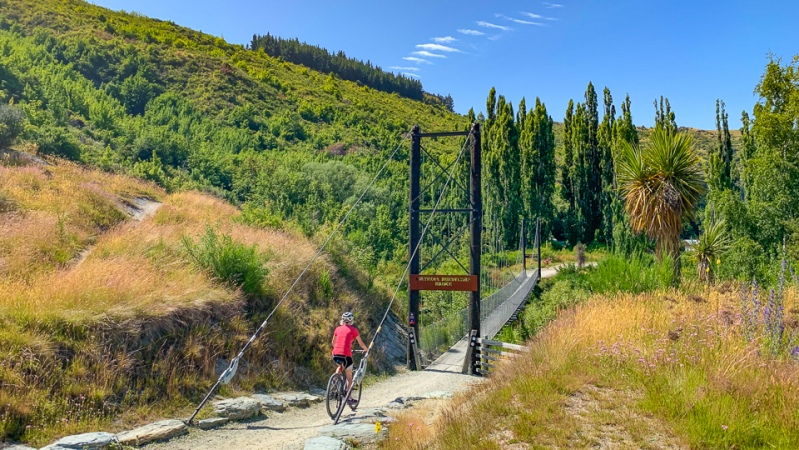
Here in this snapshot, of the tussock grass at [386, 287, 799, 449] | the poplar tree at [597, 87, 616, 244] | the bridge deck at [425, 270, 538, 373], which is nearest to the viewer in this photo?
the tussock grass at [386, 287, 799, 449]

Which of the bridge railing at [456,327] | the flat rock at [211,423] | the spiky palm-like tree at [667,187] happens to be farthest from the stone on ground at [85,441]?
the spiky palm-like tree at [667,187]

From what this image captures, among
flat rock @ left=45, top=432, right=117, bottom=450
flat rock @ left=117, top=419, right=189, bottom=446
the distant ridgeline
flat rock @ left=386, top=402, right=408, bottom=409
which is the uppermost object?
the distant ridgeline

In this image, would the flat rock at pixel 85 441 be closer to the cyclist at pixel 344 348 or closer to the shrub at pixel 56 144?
the cyclist at pixel 344 348

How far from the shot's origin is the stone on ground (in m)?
4.40

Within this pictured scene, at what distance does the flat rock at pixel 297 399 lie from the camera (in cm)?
716

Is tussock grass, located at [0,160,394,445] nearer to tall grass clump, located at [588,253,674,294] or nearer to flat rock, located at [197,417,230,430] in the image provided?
flat rock, located at [197,417,230,430]

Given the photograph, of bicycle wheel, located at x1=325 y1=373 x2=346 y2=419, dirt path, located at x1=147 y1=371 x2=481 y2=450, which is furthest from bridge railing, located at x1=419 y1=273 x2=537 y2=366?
bicycle wheel, located at x1=325 y1=373 x2=346 y2=419

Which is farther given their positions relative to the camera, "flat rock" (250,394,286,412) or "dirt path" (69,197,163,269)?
"dirt path" (69,197,163,269)

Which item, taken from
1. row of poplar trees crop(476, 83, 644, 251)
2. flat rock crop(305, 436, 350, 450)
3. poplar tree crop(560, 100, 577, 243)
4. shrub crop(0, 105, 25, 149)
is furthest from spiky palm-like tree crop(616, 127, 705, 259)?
poplar tree crop(560, 100, 577, 243)

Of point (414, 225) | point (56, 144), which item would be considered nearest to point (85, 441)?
point (414, 225)

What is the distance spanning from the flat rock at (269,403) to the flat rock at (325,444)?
7.20ft

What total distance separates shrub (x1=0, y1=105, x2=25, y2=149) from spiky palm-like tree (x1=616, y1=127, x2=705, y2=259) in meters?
17.8

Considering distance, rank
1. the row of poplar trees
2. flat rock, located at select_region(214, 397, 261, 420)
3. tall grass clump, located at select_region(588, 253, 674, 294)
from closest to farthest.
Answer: flat rock, located at select_region(214, 397, 261, 420)
tall grass clump, located at select_region(588, 253, 674, 294)
the row of poplar trees

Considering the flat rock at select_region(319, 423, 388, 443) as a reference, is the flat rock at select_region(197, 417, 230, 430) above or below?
below
